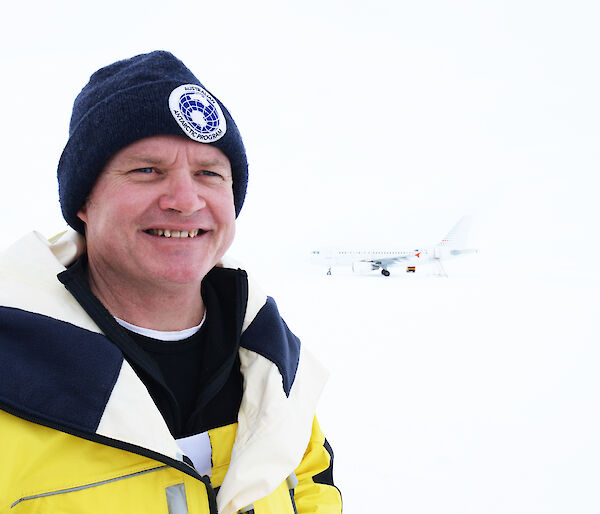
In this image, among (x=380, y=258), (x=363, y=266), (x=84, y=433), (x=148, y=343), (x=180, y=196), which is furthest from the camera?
(x=363, y=266)

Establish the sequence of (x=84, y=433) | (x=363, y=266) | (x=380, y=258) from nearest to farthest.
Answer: (x=84, y=433)
(x=380, y=258)
(x=363, y=266)

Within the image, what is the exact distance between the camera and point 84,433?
96cm

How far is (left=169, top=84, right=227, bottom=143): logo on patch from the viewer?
4.15 ft

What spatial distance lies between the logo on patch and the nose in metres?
0.14

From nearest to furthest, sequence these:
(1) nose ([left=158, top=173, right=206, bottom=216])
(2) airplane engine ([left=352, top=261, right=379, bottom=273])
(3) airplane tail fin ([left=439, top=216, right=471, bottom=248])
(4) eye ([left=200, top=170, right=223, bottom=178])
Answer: (1) nose ([left=158, top=173, right=206, bottom=216])
(4) eye ([left=200, top=170, right=223, bottom=178])
(2) airplane engine ([left=352, top=261, right=379, bottom=273])
(3) airplane tail fin ([left=439, top=216, right=471, bottom=248])

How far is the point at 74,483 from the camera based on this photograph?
0.98 metres

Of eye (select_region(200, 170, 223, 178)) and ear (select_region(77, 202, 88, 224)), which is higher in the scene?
eye (select_region(200, 170, 223, 178))

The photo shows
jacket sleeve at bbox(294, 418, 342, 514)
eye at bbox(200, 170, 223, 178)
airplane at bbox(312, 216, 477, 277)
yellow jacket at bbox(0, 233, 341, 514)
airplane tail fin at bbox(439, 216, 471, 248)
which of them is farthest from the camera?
airplane tail fin at bbox(439, 216, 471, 248)

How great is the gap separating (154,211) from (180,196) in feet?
0.31

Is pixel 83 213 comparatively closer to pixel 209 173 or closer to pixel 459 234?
pixel 209 173

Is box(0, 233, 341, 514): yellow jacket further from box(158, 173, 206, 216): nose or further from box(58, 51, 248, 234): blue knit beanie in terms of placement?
box(158, 173, 206, 216): nose

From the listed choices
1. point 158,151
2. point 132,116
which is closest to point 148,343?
point 158,151

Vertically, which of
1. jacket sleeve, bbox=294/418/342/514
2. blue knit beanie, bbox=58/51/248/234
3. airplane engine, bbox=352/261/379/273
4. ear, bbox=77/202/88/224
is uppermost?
blue knit beanie, bbox=58/51/248/234

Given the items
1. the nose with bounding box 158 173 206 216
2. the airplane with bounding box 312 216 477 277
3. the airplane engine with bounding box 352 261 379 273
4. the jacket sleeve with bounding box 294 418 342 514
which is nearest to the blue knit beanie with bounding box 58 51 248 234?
the nose with bounding box 158 173 206 216
